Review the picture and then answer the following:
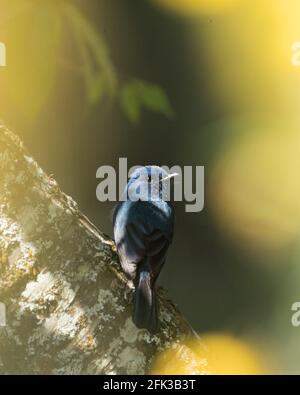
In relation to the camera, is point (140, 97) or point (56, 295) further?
point (140, 97)

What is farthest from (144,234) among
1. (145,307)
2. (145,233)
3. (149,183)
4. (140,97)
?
(145,307)

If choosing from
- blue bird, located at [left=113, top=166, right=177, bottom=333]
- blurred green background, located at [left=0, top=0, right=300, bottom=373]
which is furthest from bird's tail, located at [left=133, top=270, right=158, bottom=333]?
blurred green background, located at [left=0, top=0, right=300, bottom=373]

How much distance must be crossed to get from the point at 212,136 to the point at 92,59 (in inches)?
30.7

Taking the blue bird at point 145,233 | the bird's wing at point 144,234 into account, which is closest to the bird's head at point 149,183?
the blue bird at point 145,233

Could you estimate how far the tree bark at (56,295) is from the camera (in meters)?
2.11

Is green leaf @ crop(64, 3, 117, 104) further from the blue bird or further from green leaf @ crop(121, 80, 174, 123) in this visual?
the blue bird

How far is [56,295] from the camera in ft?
7.04

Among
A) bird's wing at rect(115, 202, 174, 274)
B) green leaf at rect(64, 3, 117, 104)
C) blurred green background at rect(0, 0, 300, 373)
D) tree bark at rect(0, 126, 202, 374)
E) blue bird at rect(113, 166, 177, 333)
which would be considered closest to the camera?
tree bark at rect(0, 126, 202, 374)

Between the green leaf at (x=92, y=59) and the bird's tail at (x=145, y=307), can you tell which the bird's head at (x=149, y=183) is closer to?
the green leaf at (x=92, y=59)

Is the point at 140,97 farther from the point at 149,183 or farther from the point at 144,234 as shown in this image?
the point at 144,234

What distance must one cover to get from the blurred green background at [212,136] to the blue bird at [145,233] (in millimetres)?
222

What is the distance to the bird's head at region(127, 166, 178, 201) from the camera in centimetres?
313

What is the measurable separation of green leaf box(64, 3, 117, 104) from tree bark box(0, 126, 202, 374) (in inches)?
27.3
